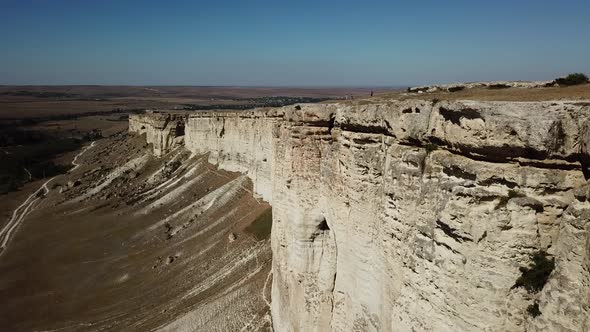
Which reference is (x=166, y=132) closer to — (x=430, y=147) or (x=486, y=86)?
(x=486, y=86)

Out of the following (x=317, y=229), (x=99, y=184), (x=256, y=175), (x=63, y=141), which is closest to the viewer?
(x=317, y=229)

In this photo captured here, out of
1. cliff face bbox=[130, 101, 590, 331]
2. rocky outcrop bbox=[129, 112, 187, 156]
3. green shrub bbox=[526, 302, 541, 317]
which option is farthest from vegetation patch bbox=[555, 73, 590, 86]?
rocky outcrop bbox=[129, 112, 187, 156]

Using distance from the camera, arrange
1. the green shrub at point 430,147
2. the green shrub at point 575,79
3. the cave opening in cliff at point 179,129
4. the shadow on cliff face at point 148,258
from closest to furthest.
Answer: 1. the green shrub at point 430,147
2. the green shrub at point 575,79
3. the shadow on cliff face at point 148,258
4. the cave opening in cliff at point 179,129

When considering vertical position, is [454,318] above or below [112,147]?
above

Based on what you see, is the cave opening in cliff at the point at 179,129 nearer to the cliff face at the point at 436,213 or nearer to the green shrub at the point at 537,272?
the cliff face at the point at 436,213

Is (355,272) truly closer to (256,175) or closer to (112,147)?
(256,175)

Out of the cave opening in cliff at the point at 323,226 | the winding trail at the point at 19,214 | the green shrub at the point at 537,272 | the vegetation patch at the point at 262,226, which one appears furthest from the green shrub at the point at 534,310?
the winding trail at the point at 19,214

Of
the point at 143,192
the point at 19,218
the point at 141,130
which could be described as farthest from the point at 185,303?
the point at 141,130
